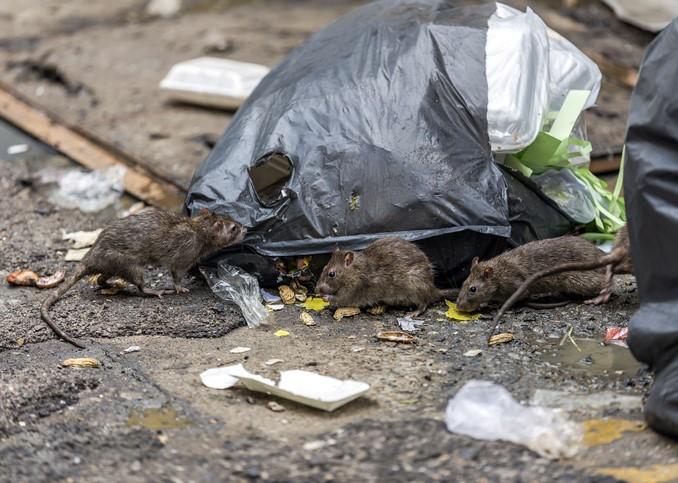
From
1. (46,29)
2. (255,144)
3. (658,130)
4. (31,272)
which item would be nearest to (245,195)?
(255,144)

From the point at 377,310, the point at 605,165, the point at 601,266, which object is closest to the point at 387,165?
the point at 377,310

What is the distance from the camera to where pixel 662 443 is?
4.15 m

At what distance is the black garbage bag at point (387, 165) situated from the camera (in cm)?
582

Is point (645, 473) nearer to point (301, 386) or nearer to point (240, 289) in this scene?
point (301, 386)

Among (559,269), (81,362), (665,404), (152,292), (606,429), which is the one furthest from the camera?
(152,292)

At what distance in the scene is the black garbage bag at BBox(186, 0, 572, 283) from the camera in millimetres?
5824

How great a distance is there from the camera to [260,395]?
4766 millimetres

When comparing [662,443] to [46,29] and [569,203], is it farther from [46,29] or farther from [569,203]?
[46,29]

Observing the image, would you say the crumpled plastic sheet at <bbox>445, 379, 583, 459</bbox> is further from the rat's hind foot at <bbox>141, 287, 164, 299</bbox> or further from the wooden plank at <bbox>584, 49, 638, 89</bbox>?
the wooden plank at <bbox>584, 49, 638, 89</bbox>

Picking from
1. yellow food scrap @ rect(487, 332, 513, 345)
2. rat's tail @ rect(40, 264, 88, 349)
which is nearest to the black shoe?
yellow food scrap @ rect(487, 332, 513, 345)

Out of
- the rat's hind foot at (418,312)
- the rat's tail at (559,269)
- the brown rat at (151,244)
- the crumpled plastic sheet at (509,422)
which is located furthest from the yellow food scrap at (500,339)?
the brown rat at (151,244)

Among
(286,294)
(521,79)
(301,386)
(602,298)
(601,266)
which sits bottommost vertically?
(286,294)

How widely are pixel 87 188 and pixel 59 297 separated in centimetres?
204

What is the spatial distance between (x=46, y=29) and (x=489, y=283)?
773cm
